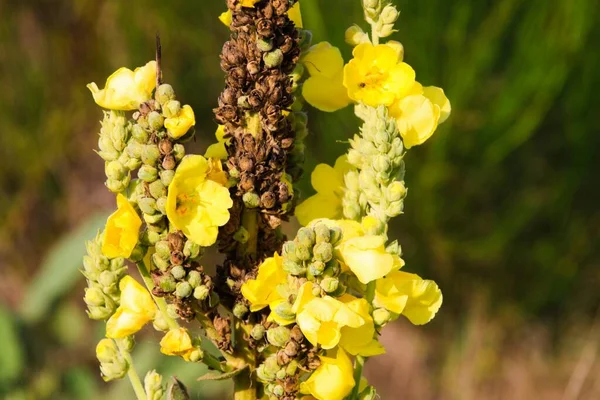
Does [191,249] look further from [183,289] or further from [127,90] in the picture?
[127,90]

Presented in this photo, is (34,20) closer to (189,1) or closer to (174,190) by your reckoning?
(189,1)

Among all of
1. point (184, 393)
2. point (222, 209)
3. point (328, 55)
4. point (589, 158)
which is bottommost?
point (589, 158)

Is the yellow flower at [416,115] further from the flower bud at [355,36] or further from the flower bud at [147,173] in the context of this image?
the flower bud at [147,173]

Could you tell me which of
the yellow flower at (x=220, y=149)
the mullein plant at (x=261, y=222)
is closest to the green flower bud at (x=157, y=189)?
the mullein plant at (x=261, y=222)

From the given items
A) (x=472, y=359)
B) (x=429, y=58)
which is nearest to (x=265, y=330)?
(x=429, y=58)

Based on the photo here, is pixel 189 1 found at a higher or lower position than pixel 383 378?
higher

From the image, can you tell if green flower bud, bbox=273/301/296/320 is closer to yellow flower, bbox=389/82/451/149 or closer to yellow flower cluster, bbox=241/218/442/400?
yellow flower cluster, bbox=241/218/442/400
